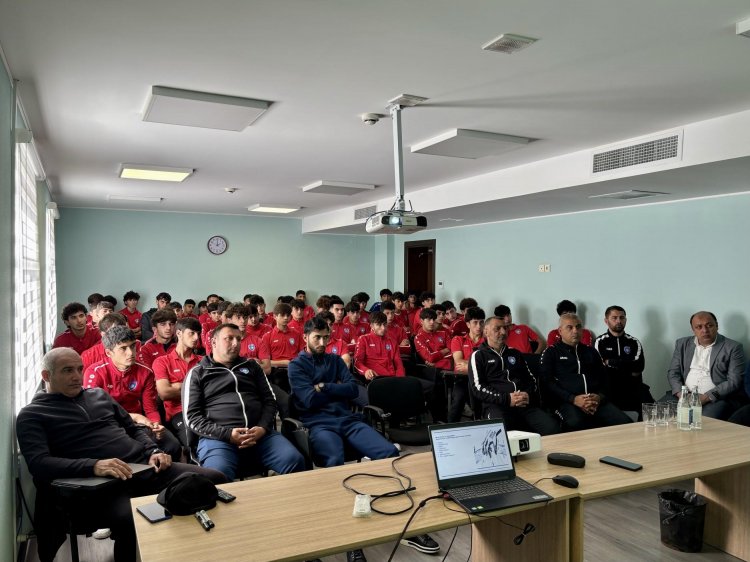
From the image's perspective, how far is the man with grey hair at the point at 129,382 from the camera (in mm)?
3658

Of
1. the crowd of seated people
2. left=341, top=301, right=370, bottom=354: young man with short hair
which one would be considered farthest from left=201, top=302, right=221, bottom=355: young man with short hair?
left=341, top=301, right=370, bottom=354: young man with short hair

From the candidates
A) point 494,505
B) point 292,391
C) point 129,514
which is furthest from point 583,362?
point 129,514

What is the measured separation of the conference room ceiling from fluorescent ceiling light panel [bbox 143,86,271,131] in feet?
0.30

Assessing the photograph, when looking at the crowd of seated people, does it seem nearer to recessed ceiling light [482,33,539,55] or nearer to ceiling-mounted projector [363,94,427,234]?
ceiling-mounted projector [363,94,427,234]

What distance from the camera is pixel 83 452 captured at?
2947mm

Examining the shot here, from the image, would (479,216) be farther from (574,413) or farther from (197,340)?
(197,340)

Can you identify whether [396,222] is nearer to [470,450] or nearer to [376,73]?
[376,73]

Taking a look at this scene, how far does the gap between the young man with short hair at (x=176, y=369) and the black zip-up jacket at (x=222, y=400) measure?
1.80ft

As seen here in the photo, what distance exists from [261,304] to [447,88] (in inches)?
214

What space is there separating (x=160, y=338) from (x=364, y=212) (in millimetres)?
4630

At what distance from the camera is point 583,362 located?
481 centimetres

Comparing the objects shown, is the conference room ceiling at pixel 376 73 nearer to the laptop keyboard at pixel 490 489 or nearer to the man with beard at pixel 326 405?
the man with beard at pixel 326 405

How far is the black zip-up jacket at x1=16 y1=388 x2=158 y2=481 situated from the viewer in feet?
8.91

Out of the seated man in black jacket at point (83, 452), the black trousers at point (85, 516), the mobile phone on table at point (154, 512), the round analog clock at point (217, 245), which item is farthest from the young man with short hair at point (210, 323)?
the mobile phone on table at point (154, 512)
